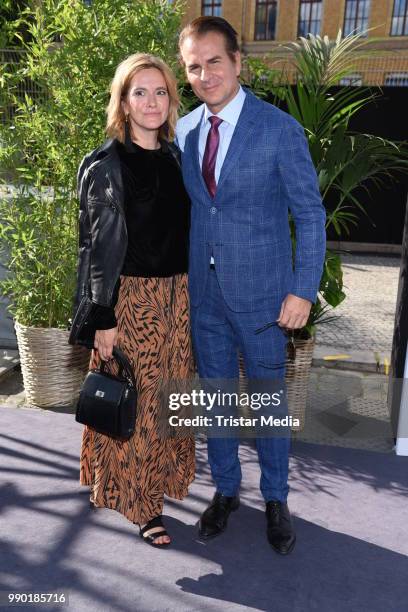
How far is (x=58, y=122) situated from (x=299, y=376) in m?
2.02

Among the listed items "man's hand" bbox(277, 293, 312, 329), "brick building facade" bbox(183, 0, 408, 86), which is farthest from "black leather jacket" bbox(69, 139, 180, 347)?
"brick building facade" bbox(183, 0, 408, 86)

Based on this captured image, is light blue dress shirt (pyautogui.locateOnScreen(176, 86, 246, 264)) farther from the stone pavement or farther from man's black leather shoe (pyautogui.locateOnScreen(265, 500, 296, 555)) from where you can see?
the stone pavement

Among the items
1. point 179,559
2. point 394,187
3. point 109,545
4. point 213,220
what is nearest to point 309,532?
point 179,559

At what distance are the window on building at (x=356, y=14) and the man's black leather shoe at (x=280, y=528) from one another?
2596 cm

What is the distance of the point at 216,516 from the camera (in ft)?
8.58

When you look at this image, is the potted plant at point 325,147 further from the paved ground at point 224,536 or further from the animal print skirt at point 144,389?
the animal print skirt at point 144,389

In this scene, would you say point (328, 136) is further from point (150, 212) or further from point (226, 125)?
point (150, 212)

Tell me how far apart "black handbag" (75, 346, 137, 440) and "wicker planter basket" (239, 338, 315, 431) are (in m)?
1.35

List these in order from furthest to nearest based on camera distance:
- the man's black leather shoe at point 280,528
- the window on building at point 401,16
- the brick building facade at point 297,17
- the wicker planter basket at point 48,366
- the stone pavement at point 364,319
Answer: the brick building facade at point 297,17 < the window on building at point 401,16 < the stone pavement at point 364,319 < the wicker planter basket at point 48,366 < the man's black leather shoe at point 280,528

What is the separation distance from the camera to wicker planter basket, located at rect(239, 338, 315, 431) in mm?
3521

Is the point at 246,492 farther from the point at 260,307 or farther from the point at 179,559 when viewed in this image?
the point at 260,307

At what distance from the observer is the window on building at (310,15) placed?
25670 millimetres

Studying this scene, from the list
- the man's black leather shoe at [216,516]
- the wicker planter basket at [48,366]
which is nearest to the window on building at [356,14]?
the wicker planter basket at [48,366]

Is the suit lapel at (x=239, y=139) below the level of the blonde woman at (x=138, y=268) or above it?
above
